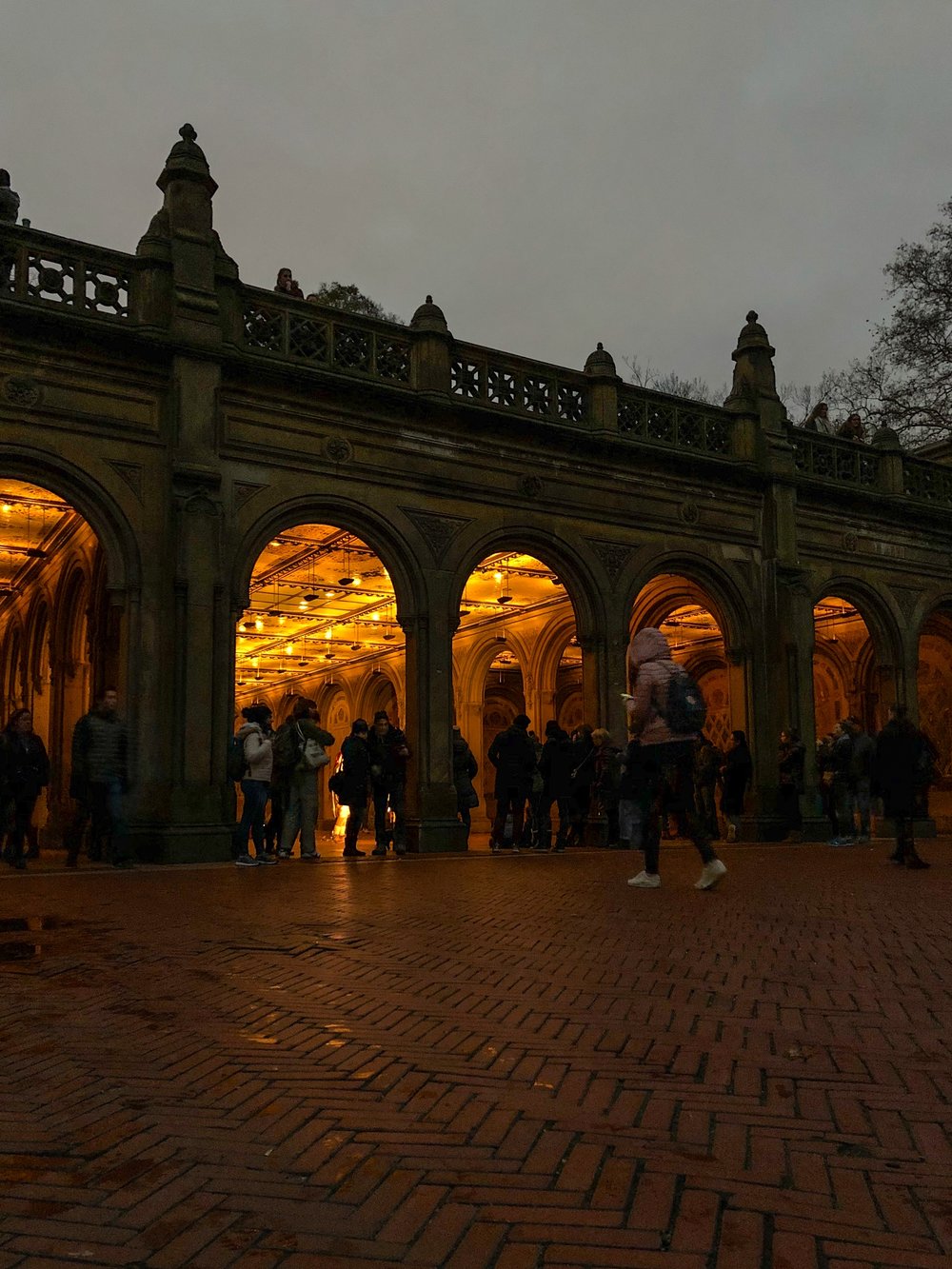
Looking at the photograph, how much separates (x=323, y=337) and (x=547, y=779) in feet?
22.6

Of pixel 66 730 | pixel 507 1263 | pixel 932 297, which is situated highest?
pixel 932 297

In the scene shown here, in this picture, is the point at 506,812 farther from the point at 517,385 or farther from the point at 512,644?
the point at 512,644

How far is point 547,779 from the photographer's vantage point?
49.3 ft

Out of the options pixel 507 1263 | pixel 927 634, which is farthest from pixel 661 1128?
pixel 927 634

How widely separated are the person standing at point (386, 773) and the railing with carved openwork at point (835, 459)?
1003 centimetres

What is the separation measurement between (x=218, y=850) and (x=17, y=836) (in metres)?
2.38

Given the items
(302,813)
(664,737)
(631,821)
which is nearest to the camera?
(664,737)

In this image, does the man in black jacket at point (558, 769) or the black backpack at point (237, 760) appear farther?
the man in black jacket at point (558, 769)

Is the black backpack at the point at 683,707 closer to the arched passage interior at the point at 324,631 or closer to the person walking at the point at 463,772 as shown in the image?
the person walking at the point at 463,772

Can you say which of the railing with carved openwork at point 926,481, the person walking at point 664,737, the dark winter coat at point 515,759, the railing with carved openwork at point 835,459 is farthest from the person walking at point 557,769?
the railing with carved openwork at point 926,481

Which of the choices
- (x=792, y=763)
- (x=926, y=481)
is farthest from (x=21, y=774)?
(x=926, y=481)

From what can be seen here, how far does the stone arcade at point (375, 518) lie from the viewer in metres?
13.7

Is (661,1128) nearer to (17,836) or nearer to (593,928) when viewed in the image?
(593,928)

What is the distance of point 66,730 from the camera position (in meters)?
18.4
